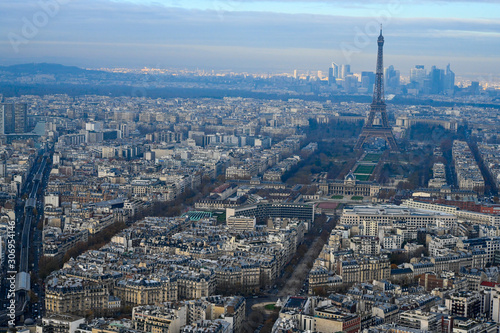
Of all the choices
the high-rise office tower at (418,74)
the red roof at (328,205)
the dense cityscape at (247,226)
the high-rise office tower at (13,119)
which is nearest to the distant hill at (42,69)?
the dense cityscape at (247,226)

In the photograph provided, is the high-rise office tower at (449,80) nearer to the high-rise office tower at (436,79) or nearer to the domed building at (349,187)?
the high-rise office tower at (436,79)

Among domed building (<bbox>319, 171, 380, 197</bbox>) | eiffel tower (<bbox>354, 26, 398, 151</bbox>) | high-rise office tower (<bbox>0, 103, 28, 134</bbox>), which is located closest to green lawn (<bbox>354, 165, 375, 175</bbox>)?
domed building (<bbox>319, 171, 380, 197</bbox>)

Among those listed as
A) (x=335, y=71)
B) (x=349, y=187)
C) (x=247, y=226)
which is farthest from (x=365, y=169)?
(x=335, y=71)

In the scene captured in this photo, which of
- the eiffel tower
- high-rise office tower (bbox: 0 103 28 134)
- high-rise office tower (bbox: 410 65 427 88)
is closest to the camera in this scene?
the eiffel tower

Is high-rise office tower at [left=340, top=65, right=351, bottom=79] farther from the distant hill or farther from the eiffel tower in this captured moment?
the eiffel tower

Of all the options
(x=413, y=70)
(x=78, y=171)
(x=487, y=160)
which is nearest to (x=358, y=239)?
(x=78, y=171)

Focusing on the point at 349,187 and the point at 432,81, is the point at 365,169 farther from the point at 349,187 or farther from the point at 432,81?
the point at 432,81
